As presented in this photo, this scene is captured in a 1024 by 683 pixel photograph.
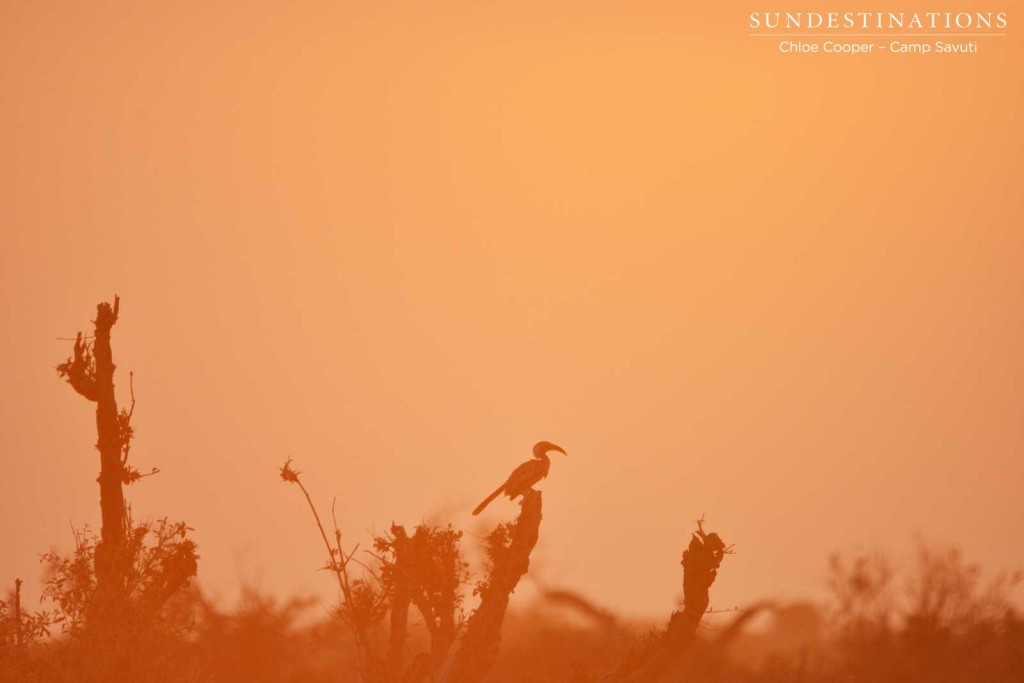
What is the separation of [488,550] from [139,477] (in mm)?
5926

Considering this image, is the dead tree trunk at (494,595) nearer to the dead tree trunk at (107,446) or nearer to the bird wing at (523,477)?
the bird wing at (523,477)

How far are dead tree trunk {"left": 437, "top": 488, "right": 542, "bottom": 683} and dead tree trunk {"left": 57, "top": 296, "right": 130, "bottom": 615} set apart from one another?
221 inches

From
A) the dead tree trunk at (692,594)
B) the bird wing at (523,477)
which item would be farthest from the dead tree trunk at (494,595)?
the dead tree trunk at (692,594)

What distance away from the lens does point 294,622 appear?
147ft

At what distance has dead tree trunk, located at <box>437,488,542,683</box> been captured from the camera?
24.4m

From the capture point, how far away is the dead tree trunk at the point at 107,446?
24.6 m

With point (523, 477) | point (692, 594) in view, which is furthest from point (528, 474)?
point (692, 594)

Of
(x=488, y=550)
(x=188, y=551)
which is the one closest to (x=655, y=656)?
(x=488, y=550)

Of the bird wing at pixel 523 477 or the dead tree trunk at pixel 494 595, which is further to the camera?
the bird wing at pixel 523 477

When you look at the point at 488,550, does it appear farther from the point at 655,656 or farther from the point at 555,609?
the point at 555,609

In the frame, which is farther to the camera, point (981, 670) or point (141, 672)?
point (981, 670)

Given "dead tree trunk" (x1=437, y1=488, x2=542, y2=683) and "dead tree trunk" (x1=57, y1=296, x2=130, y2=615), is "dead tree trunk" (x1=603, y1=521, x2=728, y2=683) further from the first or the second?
"dead tree trunk" (x1=57, y1=296, x2=130, y2=615)

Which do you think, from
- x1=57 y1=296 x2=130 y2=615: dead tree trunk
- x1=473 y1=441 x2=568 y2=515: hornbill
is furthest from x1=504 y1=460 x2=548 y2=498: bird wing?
x1=57 y1=296 x2=130 y2=615: dead tree trunk

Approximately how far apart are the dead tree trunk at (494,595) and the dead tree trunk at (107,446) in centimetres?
562
